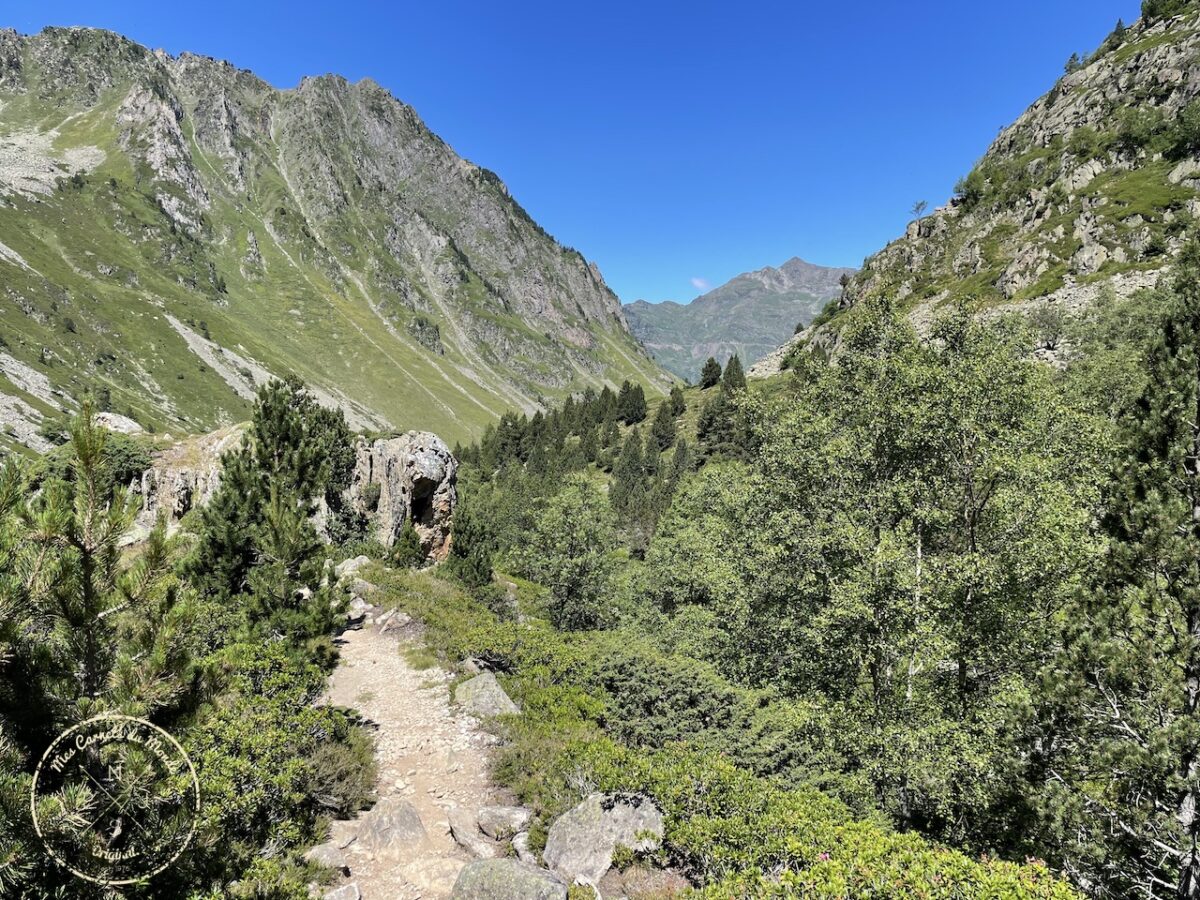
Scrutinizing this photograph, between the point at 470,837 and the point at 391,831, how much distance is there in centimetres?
149

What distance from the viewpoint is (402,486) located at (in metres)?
35.8

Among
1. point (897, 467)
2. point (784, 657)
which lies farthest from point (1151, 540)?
point (784, 657)

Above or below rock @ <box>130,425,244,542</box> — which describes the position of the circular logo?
above

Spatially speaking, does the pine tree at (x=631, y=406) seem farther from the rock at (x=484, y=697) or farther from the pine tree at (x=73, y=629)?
the pine tree at (x=73, y=629)

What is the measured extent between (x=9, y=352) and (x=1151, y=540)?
148m

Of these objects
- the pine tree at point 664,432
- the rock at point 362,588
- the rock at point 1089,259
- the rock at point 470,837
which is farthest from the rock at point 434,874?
the rock at point 1089,259

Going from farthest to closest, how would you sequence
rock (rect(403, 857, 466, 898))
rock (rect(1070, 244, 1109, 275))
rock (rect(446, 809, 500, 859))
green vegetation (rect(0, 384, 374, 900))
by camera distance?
rock (rect(1070, 244, 1109, 275))
rock (rect(446, 809, 500, 859))
rock (rect(403, 857, 466, 898))
green vegetation (rect(0, 384, 374, 900))

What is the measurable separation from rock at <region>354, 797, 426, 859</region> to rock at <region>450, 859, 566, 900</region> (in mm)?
1911

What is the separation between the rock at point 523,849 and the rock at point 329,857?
2968mm

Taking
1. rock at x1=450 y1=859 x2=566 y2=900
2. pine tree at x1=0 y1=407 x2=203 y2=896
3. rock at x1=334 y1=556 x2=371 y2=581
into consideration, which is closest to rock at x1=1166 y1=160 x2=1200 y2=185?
rock at x1=334 y1=556 x2=371 y2=581

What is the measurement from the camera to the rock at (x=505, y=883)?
8.57 m

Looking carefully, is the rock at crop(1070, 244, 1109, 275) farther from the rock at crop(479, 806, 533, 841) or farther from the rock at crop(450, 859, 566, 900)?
the rock at crop(450, 859, 566, 900)

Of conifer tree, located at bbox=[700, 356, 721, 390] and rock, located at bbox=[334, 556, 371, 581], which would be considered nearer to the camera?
rock, located at bbox=[334, 556, 371, 581]

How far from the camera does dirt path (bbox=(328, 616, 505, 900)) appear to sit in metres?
9.84
